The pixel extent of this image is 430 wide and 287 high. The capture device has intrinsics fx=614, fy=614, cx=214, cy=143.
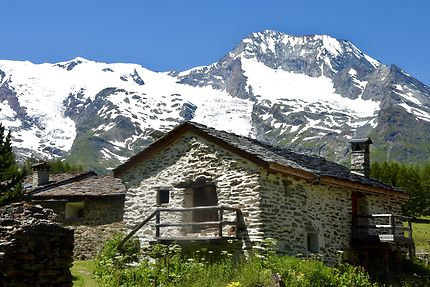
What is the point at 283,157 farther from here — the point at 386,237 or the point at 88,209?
the point at 88,209

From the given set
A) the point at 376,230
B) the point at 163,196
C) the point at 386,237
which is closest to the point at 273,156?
the point at 163,196

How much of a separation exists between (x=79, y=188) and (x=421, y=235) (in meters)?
32.1

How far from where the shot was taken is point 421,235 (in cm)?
5328

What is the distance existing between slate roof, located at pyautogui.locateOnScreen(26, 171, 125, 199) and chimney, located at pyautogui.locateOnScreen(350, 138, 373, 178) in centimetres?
1217

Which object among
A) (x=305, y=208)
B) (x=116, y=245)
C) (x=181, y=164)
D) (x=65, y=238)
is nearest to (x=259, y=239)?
(x=305, y=208)

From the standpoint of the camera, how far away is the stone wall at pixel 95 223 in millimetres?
32406

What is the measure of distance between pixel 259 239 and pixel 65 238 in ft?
40.0

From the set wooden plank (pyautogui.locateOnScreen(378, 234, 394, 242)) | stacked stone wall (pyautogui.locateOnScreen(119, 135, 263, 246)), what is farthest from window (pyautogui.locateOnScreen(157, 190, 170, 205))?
wooden plank (pyautogui.locateOnScreen(378, 234, 394, 242))

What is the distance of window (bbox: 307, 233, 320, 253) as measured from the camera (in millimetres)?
25078

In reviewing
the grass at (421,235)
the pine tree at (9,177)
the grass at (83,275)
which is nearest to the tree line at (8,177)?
the pine tree at (9,177)

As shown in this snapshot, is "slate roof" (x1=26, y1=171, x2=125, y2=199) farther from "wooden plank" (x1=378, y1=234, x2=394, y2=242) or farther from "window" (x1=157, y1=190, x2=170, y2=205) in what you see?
"wooden plank" (x1=378, y1=234, x2=394, y2=242)

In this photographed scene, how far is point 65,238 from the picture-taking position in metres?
11.3

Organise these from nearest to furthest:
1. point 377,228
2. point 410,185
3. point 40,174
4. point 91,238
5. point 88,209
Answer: point 377,228 < point 91,238 < point 88,209 < point 40,174 < point 410,185

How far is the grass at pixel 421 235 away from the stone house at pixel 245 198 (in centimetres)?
1698
